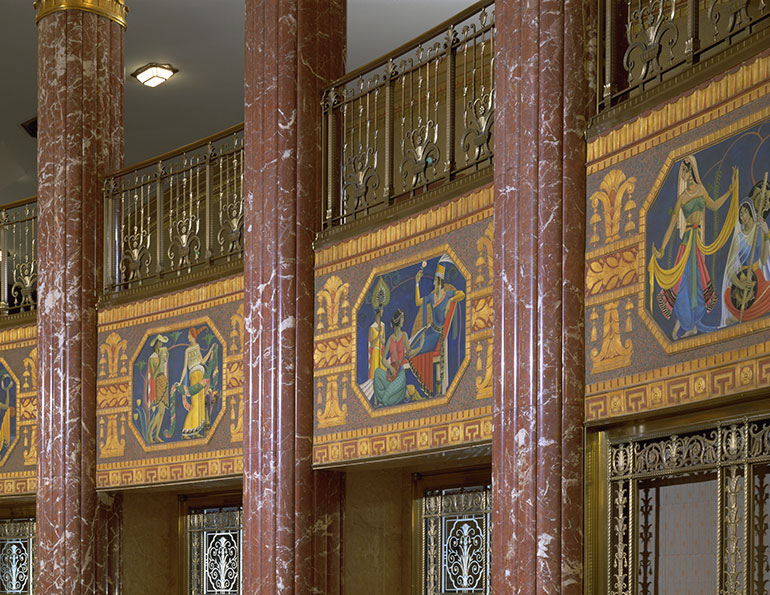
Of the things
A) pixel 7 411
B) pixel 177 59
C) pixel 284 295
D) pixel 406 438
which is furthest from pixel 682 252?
pixel 177 59

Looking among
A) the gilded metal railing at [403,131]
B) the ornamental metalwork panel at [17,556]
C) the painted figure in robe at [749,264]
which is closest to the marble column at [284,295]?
the gilded metal railing at [403,131]

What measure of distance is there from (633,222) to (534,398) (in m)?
0.97

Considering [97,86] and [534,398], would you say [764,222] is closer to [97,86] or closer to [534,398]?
[534,398]

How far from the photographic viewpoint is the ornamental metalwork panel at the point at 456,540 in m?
8.40

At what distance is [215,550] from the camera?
10.5m

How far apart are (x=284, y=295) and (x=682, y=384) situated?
11.9 feet

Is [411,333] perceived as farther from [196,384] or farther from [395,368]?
[196,384]

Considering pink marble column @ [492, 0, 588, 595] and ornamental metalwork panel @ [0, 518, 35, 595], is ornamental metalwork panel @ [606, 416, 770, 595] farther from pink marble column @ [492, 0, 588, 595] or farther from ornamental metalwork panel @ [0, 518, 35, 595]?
ornamental metalwork panel @ [0, 518, 35, 595]

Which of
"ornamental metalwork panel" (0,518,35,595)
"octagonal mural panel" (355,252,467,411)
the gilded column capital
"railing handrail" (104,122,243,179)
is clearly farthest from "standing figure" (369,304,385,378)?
"ornamental metalwork panel" (0,518,35,595)

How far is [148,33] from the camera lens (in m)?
12.8

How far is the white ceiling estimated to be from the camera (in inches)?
478

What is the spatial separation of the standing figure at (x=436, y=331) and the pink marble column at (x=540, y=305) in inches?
33.3

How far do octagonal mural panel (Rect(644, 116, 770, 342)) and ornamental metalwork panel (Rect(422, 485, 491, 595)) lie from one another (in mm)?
2957

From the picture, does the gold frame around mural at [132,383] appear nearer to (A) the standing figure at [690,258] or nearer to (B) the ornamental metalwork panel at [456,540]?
(B) the ornamental metalwork panel at [456,540]
